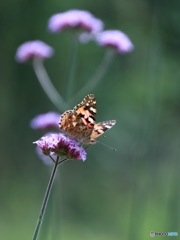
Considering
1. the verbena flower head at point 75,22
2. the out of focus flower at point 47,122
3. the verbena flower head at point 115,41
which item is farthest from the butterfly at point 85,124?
the verbena flower head at point 115,41

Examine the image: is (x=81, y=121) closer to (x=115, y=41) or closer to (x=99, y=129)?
(x=99, y=129)

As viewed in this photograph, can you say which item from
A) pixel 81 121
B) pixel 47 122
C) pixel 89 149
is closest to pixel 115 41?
pixel 47 122

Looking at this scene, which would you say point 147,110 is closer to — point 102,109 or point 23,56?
point 23,56

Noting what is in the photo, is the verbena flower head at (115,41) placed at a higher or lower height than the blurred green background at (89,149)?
lower

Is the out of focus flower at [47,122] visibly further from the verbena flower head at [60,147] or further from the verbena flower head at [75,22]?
the verbena flower head at [60,147]

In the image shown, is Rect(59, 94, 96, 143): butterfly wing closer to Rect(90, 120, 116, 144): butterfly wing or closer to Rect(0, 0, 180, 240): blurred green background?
Rect(90, 120, 116, 144): butterfly wing

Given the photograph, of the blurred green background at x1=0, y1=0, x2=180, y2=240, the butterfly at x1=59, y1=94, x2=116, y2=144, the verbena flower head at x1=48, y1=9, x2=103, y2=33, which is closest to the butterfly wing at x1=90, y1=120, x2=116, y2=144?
the butterfly at x1=59, y1=94, x2=116, y2=144
